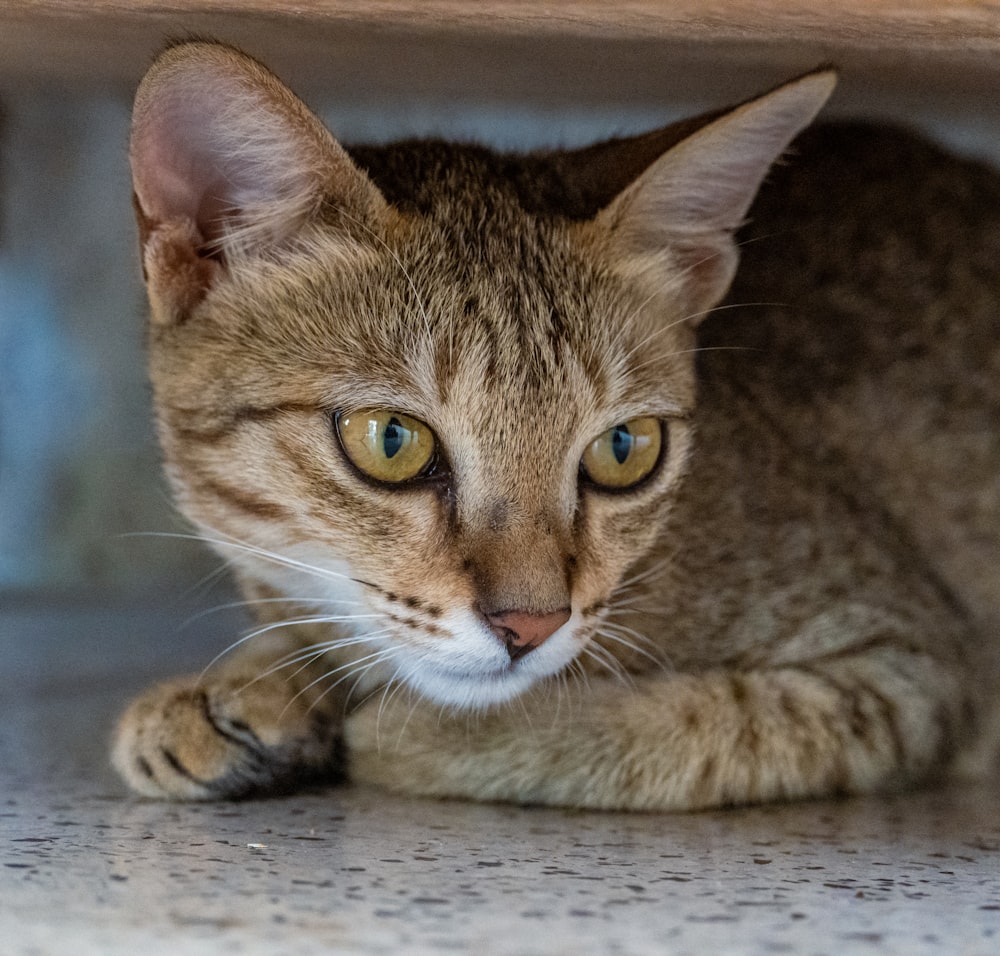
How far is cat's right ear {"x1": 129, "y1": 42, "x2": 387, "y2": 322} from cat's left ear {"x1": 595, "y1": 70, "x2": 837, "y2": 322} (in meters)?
0.36

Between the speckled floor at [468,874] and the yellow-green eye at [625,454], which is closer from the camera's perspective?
the speckled floor at [468,874]

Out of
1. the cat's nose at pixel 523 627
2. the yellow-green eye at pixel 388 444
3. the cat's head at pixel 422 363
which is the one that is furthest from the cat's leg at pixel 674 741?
the yellow-green eye at pixel 388 444

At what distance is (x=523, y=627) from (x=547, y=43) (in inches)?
33.8

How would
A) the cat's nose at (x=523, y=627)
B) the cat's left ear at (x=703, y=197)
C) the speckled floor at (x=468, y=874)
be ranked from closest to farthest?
1. the speckled floor at (x=468, y=874)
2. the cat's nose at (x=523, y=627)
3. the cat's left ear at (x=703, y=197)

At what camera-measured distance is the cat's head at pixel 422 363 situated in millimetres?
1433

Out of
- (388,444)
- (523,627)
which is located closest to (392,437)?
(388,444)

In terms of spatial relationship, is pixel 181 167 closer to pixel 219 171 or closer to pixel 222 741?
pixel 219 171

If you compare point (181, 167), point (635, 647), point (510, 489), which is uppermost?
point (181, 167)

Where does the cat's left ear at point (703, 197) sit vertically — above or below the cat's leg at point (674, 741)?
above

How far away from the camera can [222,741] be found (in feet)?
5.30

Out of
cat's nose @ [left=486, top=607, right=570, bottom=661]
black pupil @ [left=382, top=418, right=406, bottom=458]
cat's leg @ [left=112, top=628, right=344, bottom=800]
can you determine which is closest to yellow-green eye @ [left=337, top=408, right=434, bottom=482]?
black pupil @ [left=382, top=418, right=406, bottom=458]

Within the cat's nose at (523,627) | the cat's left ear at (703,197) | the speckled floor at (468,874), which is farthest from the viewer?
the cat's left ear at (703,197)

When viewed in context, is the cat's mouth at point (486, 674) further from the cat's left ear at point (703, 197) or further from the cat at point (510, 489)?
the cat's left ear at point (703, 197)

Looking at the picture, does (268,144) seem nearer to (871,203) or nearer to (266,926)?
(266,926)
